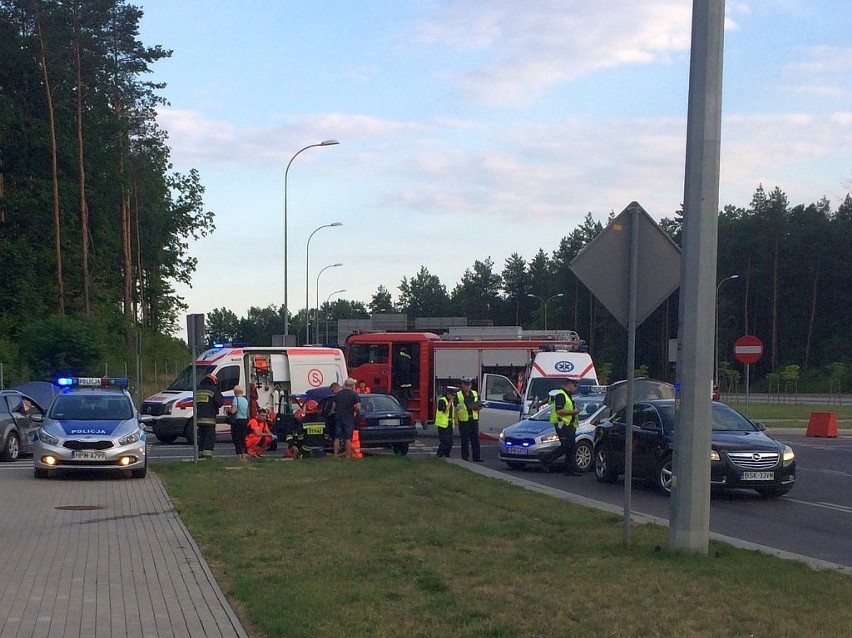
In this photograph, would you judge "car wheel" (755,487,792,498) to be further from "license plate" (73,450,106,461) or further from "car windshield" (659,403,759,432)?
"license plate" (73,450,106,461)

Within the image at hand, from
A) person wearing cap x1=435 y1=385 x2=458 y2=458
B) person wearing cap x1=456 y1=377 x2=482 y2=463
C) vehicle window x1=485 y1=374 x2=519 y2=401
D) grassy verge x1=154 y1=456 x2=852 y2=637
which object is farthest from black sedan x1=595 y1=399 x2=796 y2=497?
vehicle window x1=485 y1=374 x2=519 y2=401

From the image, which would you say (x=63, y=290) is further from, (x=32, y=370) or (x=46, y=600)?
(x=46, y=600)

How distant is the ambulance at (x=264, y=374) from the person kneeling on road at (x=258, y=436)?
14.2 ft

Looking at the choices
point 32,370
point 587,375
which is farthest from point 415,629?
point 32,370

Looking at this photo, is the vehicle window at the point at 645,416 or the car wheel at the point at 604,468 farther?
the car wheel at the point at 604,468

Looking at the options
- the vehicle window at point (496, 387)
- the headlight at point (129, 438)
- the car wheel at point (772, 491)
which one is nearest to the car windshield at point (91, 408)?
the headlight at point (129, 438)

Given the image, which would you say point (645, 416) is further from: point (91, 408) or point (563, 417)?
point (91, 408)

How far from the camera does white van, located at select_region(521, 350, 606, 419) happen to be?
1122 inches

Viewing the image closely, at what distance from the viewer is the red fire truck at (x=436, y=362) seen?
1317 inches

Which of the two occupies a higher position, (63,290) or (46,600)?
(63,290)

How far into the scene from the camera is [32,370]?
134 feet

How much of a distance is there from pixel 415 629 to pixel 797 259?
→ 90.4 m

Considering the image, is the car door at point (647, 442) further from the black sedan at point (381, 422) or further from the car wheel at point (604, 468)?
the black sedan at point (381, 422)

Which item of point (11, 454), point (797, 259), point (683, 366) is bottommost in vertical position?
point (11, 454)
